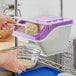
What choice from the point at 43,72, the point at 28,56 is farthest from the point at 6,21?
the point at 43,72

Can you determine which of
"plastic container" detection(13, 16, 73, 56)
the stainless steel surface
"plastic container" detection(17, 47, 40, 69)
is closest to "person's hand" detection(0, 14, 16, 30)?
"plastic container" detection(13, 16, 73, 56)

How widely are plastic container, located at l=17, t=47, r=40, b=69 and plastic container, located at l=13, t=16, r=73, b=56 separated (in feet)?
0.62

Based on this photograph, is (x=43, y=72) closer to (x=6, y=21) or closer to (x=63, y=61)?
(x=63, y=61)

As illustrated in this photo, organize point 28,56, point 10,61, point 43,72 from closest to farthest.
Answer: point 10,61 < point 43,72 < point 28,56

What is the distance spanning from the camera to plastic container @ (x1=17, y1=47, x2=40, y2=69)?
1.17 m

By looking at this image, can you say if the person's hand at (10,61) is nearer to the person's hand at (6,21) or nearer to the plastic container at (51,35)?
the plastic container at (51,35)

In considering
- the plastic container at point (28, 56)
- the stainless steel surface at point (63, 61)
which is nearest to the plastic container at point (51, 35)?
the stainless steel surface at point (63, 61)

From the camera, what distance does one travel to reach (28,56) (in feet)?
4.05

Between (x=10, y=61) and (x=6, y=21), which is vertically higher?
(x=6, y=21)

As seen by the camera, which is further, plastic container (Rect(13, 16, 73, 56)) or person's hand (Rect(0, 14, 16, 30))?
person's hand (Rect(0, 14, 16, 30))

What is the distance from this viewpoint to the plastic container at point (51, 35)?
90 centimetres

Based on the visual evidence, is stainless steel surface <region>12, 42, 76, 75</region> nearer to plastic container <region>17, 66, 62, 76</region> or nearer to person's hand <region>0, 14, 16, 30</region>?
plastic container <region>17, 66, 62, 76</region>

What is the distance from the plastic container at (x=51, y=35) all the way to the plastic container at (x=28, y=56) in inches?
7.4

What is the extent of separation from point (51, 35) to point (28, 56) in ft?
1.21
